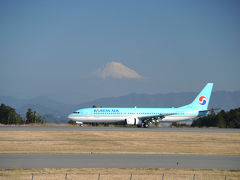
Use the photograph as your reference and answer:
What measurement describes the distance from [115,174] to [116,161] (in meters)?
4.46

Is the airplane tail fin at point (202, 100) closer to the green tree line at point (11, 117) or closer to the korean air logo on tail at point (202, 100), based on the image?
the korean air logo on tail at point (202, 100)

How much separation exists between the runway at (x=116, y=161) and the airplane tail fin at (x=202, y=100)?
166 feet

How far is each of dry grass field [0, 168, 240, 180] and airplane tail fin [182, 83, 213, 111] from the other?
5774 centimetres

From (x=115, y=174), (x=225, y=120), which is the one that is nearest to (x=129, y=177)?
(x=115, y=174)

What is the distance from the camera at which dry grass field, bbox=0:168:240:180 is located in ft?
63.0

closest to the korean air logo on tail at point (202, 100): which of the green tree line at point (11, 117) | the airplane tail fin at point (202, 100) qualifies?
the airplane tail fin at point (202, 100)

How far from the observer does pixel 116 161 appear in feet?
80.7

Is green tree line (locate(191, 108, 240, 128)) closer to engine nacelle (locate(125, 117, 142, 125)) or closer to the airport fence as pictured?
engine nacelle (locate(125, 117, 142, 125))

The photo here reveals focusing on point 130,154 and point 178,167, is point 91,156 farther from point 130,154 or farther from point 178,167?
point 178,167

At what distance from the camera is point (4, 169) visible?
20.9 m

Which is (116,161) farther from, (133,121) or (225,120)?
(225,120)

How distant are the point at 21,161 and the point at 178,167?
403 inches

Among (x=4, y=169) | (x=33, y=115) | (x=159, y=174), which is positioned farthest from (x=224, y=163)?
(x=33, y=115)

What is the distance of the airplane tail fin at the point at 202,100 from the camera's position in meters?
78.7
